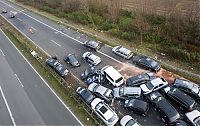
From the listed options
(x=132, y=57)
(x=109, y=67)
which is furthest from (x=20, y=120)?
(x=132, y=57)

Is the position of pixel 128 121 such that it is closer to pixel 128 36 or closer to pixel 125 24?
pixel 128 36

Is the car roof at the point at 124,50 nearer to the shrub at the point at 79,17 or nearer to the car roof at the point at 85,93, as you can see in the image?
the car roof at the point at 85,93

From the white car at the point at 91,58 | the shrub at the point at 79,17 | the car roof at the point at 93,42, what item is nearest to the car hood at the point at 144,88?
the white car at the point at 91,58

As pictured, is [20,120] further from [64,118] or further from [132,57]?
[132,57]

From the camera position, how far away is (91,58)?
3466cm

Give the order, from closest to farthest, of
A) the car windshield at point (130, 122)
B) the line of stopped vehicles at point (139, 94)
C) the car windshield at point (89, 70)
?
the car windshield at point (130, 122) → the line of stopped vehicles at point (139, 94) → the car windshield at point (89, 70)

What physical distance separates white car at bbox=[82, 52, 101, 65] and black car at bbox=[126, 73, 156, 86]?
586 cm

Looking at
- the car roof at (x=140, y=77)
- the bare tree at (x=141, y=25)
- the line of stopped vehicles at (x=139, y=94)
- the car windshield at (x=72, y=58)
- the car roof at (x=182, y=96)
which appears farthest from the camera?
the bare tree at (x=141, y=25)

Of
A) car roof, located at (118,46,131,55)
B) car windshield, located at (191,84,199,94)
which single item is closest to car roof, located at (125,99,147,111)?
car windshield, located at (191,84,199,94)

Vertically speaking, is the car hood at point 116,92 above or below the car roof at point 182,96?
below

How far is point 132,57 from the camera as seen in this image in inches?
1353

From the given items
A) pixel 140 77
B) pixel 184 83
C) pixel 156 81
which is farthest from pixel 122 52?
pixel 184 83

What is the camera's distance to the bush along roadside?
2771 cm

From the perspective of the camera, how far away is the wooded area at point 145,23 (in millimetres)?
34744
